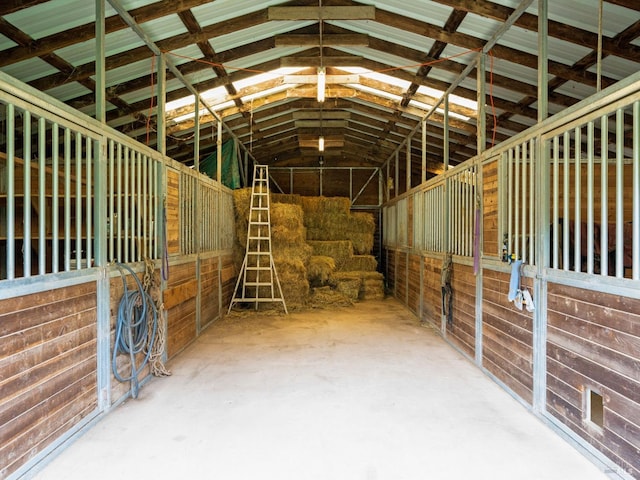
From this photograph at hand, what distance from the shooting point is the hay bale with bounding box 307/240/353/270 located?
840 cm

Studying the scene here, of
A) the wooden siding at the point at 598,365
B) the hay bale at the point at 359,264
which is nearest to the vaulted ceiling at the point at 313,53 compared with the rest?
the wooden siding at the point at 598,365

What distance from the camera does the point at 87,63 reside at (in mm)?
4164

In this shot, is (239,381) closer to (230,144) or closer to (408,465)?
(408,465)

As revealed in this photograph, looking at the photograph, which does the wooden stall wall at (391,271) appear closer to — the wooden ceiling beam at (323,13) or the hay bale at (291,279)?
the hay bale at (291,279)

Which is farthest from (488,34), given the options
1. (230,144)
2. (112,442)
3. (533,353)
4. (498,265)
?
(230,144)

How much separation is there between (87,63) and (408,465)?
4613 millimetres

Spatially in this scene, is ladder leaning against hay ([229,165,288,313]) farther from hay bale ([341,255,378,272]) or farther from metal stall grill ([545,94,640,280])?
metal stall grill ([545,94,640,280])

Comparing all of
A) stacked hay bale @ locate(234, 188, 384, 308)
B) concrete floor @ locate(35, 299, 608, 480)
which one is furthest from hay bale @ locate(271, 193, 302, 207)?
concrete floor @ locate(35, 299, 608, 480)

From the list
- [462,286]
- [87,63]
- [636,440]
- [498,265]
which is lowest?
[636,440]

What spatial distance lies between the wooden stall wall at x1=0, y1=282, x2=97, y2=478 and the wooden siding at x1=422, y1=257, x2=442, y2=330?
12.9 ft

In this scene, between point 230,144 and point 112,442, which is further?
point 230,144

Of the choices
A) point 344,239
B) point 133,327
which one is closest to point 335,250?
point 344,239

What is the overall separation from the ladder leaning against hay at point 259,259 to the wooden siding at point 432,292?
7.11ft

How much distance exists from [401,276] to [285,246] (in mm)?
2374
